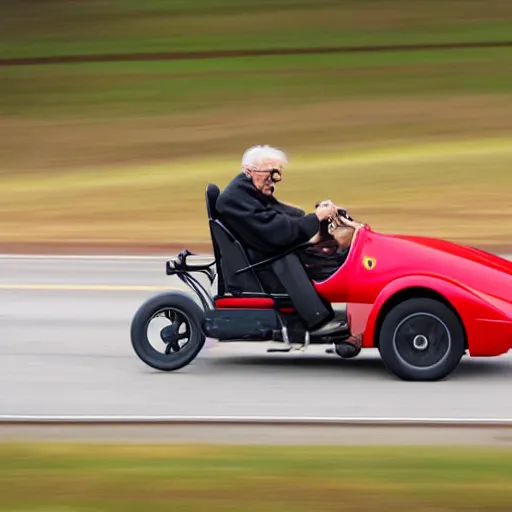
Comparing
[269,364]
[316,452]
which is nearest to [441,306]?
[269,364]

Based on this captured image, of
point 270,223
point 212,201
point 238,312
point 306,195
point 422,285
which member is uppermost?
point 306,195

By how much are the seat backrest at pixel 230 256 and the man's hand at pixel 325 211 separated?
57 cm

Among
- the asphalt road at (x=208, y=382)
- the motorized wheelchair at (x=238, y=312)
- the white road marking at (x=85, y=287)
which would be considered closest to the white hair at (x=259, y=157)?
the motorized wheelchair at (x=238, y=312)

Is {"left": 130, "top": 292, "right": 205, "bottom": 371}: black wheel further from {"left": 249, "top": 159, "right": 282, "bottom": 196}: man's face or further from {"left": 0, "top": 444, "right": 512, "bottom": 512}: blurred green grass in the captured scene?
{"left": 0, "top": 444, "right": 512, "bottom": 512}: blurred green grass

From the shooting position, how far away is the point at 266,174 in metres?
8.27

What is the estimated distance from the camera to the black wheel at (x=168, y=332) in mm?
8508

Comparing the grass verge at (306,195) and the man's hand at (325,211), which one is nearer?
the man's hand at (325,211)

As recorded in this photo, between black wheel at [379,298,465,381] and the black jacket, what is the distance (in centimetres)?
77

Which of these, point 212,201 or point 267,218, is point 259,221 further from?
point 212,201

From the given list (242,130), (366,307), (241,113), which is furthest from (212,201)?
(241,113)

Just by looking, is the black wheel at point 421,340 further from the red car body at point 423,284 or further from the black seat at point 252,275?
the black seat at point 252,275

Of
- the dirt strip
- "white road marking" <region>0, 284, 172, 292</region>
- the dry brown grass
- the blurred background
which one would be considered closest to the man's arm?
"white road marking" <region>0, 284, 172, 292</region>

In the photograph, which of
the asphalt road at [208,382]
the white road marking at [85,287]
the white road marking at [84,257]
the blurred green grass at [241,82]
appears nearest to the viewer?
the asphalt road at [208,382]

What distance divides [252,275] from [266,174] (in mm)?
667
